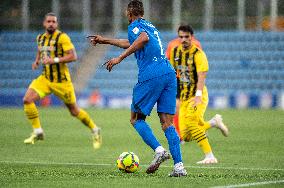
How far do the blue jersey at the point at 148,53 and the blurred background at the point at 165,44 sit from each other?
20.4 meters

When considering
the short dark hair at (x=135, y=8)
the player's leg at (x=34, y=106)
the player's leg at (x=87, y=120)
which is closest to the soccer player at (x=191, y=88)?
the short dark hair at (x=135, y=8)

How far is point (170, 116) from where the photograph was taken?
1088cm

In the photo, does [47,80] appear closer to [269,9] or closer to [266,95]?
[266,95]

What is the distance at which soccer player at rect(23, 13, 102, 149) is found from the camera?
16.3 meters

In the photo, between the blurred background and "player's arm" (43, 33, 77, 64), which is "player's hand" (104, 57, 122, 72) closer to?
"player's arm" (43, 33, 77, 64)

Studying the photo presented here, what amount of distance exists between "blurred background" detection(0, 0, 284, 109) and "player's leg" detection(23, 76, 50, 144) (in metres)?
15.6

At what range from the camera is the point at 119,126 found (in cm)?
2205

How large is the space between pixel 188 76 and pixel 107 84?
20.8 meters

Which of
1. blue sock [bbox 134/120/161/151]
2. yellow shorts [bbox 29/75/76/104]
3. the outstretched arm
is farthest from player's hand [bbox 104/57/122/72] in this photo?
yellow shorts [bbox 29/75/76/104]

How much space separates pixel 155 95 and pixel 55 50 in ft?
19.7

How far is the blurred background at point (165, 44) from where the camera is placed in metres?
32.9

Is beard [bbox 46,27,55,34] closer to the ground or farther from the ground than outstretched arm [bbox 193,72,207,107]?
farther from the ground

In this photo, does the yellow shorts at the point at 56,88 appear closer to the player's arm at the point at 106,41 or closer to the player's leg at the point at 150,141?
the player's arm at the point at 106,41

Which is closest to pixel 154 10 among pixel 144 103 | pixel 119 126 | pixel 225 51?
pixel 225 51
